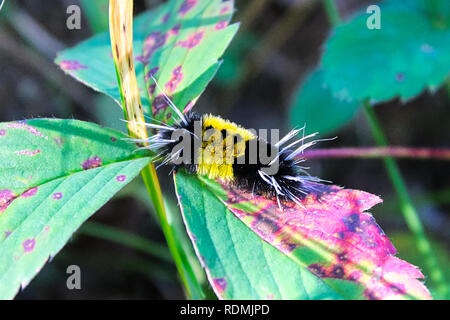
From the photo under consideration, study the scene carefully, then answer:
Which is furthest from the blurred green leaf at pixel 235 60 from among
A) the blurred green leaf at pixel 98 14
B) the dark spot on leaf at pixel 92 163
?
the dark spot on leaf at pixel 92 163

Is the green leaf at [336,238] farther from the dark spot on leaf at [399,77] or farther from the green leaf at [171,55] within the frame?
the dark spot on leaf at [399,77]

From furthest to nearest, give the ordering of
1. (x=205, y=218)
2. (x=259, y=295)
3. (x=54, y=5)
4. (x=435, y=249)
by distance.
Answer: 1. (x=54, y=5)
2. (x=435, y=249)
3. (x=205, y=218)
4. (x=259, y=295)

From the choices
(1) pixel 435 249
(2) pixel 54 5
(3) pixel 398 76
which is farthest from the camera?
(2) pixel 54 5

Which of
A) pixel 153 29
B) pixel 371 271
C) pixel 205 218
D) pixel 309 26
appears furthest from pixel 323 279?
pixel 309 26

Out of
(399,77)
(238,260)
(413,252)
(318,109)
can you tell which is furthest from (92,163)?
(413,252)

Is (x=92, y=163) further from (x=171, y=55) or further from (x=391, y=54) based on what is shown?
(x=391, y=54)

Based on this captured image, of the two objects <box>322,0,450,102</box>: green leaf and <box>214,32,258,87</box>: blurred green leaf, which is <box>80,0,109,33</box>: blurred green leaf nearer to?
<box>214,32,258,87</box>: blurred green leaf

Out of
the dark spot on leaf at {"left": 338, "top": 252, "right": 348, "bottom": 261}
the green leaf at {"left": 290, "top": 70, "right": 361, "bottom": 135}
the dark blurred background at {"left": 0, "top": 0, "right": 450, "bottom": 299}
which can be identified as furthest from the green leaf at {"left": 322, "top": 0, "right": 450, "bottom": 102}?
the dark spot on leaf at {"left": 338, "top": 252, "right": 348, "bottom": 261}

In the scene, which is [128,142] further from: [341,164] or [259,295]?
[341,164]
